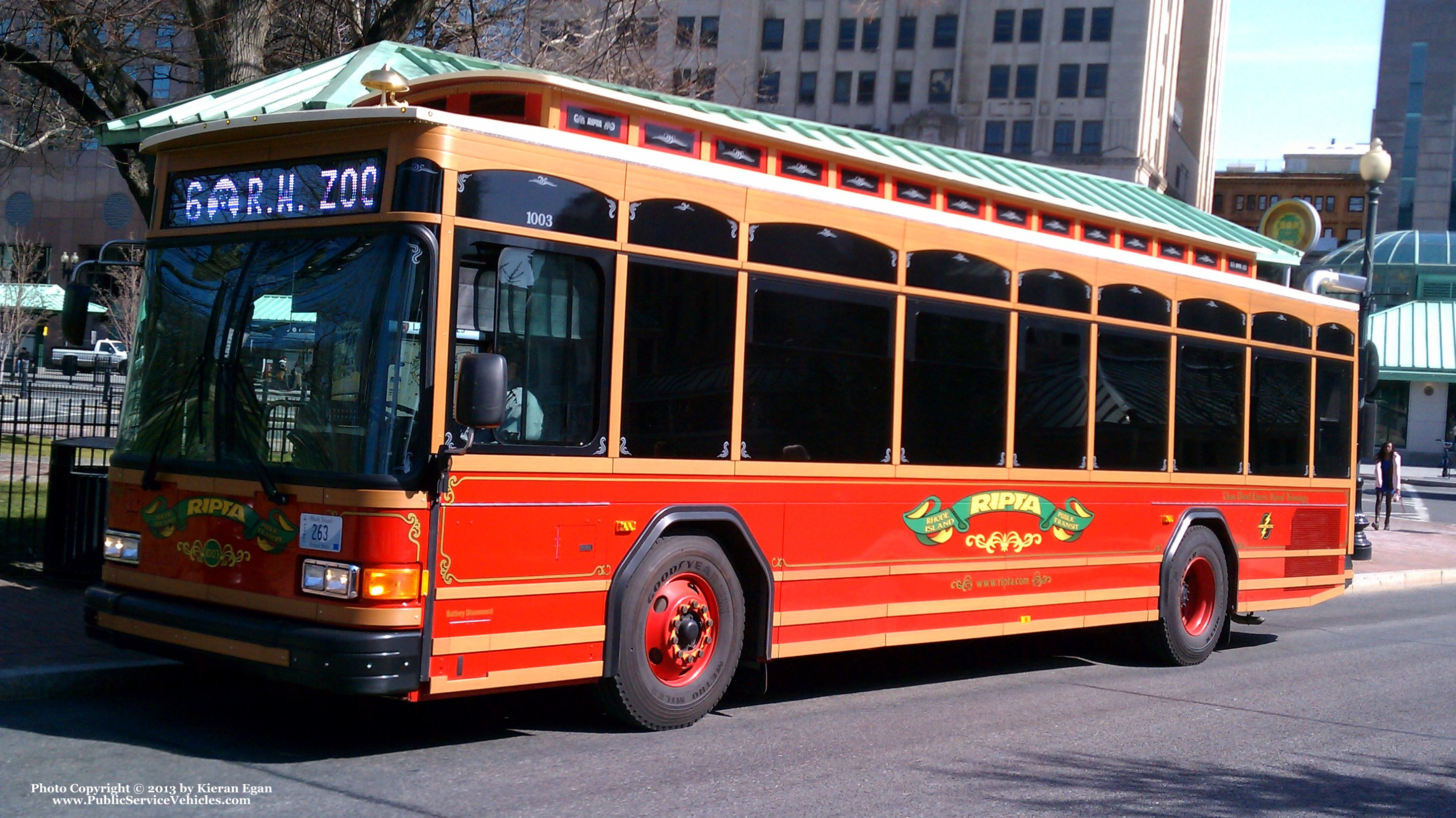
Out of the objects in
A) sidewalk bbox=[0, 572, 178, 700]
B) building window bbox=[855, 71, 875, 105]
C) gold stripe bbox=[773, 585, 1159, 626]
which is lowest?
sidewalk bbox=[0, 572, 178, 700]

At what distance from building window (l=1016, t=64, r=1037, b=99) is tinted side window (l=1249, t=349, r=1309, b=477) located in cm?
6549

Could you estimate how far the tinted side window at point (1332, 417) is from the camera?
12586mm

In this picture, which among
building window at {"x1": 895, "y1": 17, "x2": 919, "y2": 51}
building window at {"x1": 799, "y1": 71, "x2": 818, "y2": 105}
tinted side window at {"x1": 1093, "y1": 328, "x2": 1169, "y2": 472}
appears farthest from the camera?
building window at {"x1": 799, "y1": 71, "x2": 818, "y2": 105}

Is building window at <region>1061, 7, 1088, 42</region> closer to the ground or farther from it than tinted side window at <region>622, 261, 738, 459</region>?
farther from it

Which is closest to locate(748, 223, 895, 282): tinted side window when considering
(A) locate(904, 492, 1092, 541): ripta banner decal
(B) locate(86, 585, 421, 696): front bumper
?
(A) locate(904, 492, 1092, 541): ripta banner decal

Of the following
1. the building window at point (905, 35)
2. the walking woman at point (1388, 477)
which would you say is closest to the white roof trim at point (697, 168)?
the walking woman at point (1388, 477)

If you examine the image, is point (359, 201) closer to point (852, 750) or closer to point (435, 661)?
point (435, 661)

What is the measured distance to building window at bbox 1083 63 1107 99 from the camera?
73250 mm

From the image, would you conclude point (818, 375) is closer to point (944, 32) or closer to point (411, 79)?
point (411, 79)

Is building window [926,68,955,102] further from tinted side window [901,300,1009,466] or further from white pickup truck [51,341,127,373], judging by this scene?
tinted side window [901,300,1009,466]

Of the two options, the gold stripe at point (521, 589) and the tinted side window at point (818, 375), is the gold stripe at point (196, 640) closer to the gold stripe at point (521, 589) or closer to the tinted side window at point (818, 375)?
the gold stripe at point (521, 589)

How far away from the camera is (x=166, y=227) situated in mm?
7371

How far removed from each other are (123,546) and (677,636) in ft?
9.50

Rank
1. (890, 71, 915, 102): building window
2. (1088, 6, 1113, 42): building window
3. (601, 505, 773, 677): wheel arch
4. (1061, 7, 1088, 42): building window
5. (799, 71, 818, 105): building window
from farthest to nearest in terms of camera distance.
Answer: (799, 71, 818, 105): building window < (890, 71, 915, 102): building window < (1061, 7, 1088, 42): building window < (1088, 6, 1113, 42): building window < (601, 505, 773, 677): wheel arch
